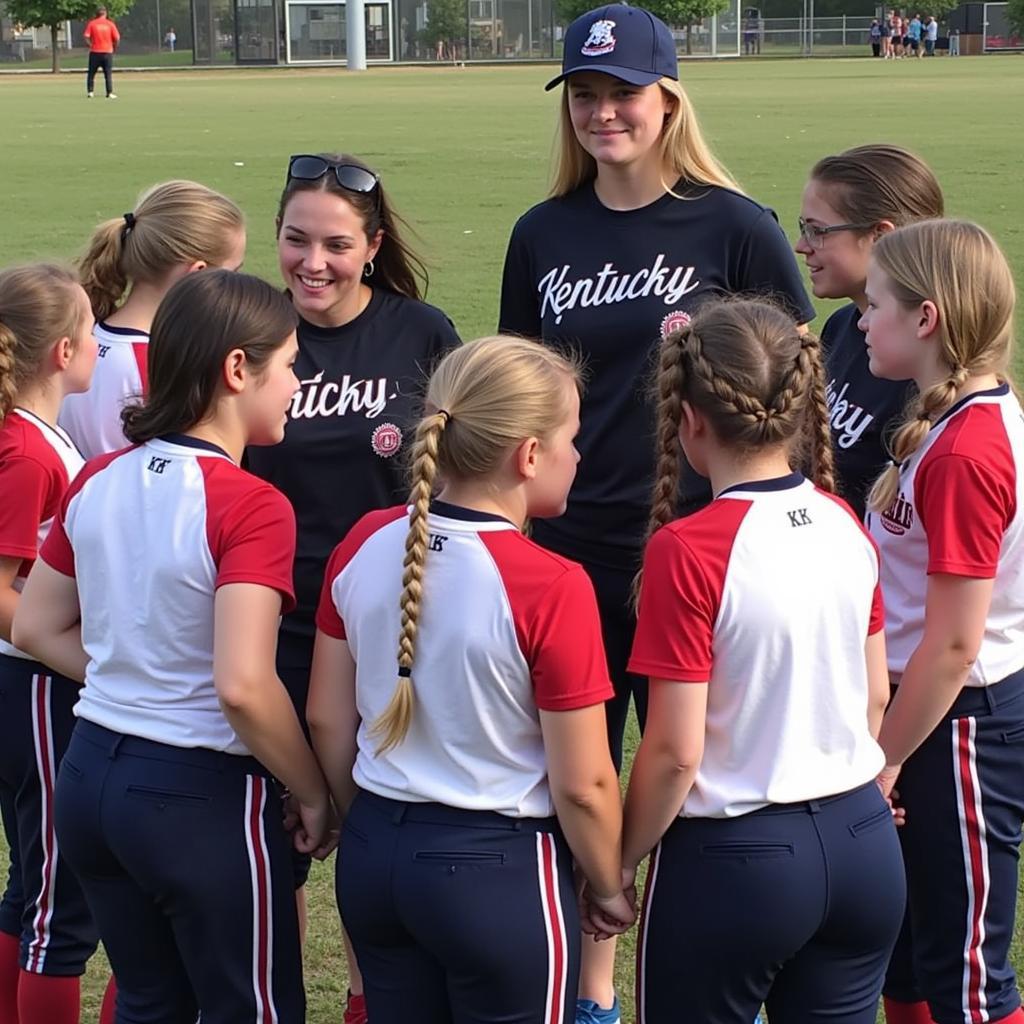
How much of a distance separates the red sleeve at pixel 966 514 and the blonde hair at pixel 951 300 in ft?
0.43

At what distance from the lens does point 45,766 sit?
3.26 metres

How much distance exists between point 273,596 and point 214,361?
0.48m

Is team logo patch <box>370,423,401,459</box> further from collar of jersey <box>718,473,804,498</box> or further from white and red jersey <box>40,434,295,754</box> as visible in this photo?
collar of jersey <box>718,473,804,498</box>

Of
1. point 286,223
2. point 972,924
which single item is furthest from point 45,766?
point 972,924

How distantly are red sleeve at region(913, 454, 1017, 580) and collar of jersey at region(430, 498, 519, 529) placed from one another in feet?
2.69

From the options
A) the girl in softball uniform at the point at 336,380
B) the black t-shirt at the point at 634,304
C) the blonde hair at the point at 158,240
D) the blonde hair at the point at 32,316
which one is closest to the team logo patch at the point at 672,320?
the black t-shirt at the point at 634,304

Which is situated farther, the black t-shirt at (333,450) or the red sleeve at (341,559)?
the black t-shirt at (333,450)

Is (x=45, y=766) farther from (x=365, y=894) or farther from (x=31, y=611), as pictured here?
(x=365, y=894)

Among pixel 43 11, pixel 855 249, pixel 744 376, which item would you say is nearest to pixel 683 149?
pixel 855 249

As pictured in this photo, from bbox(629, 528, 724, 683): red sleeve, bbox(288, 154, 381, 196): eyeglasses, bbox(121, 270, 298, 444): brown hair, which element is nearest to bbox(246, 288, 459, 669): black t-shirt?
bbox(288, 154, 381, 196): eyeglasses

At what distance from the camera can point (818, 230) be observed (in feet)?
11.9

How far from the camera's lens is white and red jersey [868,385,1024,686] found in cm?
285

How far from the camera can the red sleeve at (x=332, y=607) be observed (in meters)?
2.77

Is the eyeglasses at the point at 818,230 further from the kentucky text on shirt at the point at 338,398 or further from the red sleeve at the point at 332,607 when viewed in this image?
the red sleeve at the point at 332,607
